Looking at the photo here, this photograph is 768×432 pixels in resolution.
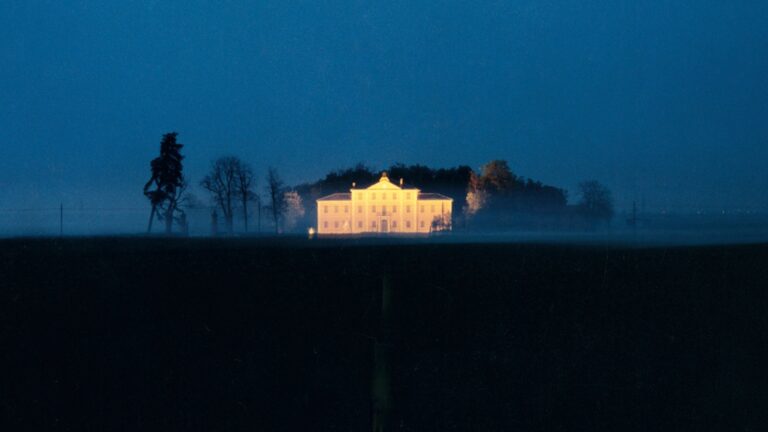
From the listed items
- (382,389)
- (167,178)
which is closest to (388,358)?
(382,389)

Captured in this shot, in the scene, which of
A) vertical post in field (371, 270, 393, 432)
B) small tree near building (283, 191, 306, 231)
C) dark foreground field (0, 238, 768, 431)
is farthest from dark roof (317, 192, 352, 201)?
vertical post in field (371, 270, 393, 432)

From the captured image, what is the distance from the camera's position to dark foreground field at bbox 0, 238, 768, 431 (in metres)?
5.94

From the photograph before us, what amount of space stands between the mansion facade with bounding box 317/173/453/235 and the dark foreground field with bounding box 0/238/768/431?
56.5 m

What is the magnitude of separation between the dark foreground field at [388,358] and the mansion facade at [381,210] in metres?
56.5

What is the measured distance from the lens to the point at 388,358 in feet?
15.7

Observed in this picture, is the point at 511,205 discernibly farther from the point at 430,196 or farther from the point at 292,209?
the point at 292,209

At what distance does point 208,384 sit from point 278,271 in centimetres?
854

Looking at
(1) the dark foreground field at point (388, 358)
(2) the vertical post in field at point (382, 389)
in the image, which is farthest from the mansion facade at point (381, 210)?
(2) the vertical post in field at point (382, 389)

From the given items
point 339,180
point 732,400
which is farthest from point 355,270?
point 339,180

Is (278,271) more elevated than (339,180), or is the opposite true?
(339,180)

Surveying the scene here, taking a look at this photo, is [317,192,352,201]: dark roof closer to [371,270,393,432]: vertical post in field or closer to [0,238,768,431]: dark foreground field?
[0,238,768,431]: dark foreground field

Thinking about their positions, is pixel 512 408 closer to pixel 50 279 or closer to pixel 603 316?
pixel 603 316

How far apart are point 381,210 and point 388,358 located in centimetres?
6343

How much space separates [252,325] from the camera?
27.6 ft
